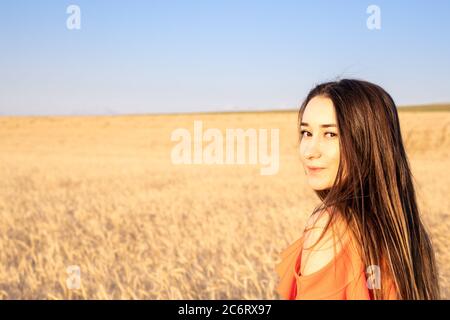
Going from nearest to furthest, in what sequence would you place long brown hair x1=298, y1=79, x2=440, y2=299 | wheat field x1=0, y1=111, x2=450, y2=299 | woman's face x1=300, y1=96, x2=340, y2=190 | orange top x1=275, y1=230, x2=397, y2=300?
orange top x1=275, y1=230, x2=397, y2=300, long brown hair x1=298, y1=79, x2=440, y2=299, woman's face x1=300, y1=96, x2=340, y2=190, wheat field x1=0, y1=111, x2=450, y2=299

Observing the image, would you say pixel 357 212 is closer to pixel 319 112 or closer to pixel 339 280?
pixel 339 280

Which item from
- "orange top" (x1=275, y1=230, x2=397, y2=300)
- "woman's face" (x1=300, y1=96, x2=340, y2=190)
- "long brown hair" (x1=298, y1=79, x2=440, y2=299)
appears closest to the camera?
"orange top" (x1=275, y1=230, x2=397, y2=300)

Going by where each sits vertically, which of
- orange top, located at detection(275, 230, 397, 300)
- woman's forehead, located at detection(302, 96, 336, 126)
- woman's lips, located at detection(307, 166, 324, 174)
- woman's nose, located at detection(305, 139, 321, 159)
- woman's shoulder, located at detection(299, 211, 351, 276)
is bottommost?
orange top, located at detection(275, 230, 397, 300)

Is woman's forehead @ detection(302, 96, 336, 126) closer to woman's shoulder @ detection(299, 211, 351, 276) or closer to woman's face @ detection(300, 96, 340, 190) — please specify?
woman's face @ detection(300, 96, 340, 190)

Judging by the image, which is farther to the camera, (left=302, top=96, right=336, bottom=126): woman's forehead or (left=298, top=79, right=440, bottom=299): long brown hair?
(left=302, top=96, right=336, bottom=126): woman's forehead

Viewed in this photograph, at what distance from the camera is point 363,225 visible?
1.33 metres

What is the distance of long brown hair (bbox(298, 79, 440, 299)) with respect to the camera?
1.37 meters

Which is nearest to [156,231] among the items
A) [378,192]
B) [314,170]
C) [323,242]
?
[314,170]

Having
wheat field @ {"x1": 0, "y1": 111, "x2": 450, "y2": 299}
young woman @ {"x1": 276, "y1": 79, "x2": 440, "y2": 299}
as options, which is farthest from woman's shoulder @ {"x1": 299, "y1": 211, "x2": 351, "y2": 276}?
wheat field @ {"x1": 0, "y1": 111, "x2": 450, "y2": 299}

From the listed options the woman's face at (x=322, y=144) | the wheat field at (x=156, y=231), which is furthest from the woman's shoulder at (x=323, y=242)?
the wheat field at (x=156, y=231)

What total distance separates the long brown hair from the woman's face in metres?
0.03

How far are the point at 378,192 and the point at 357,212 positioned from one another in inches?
5.1

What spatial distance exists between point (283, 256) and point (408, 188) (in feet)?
1.43
